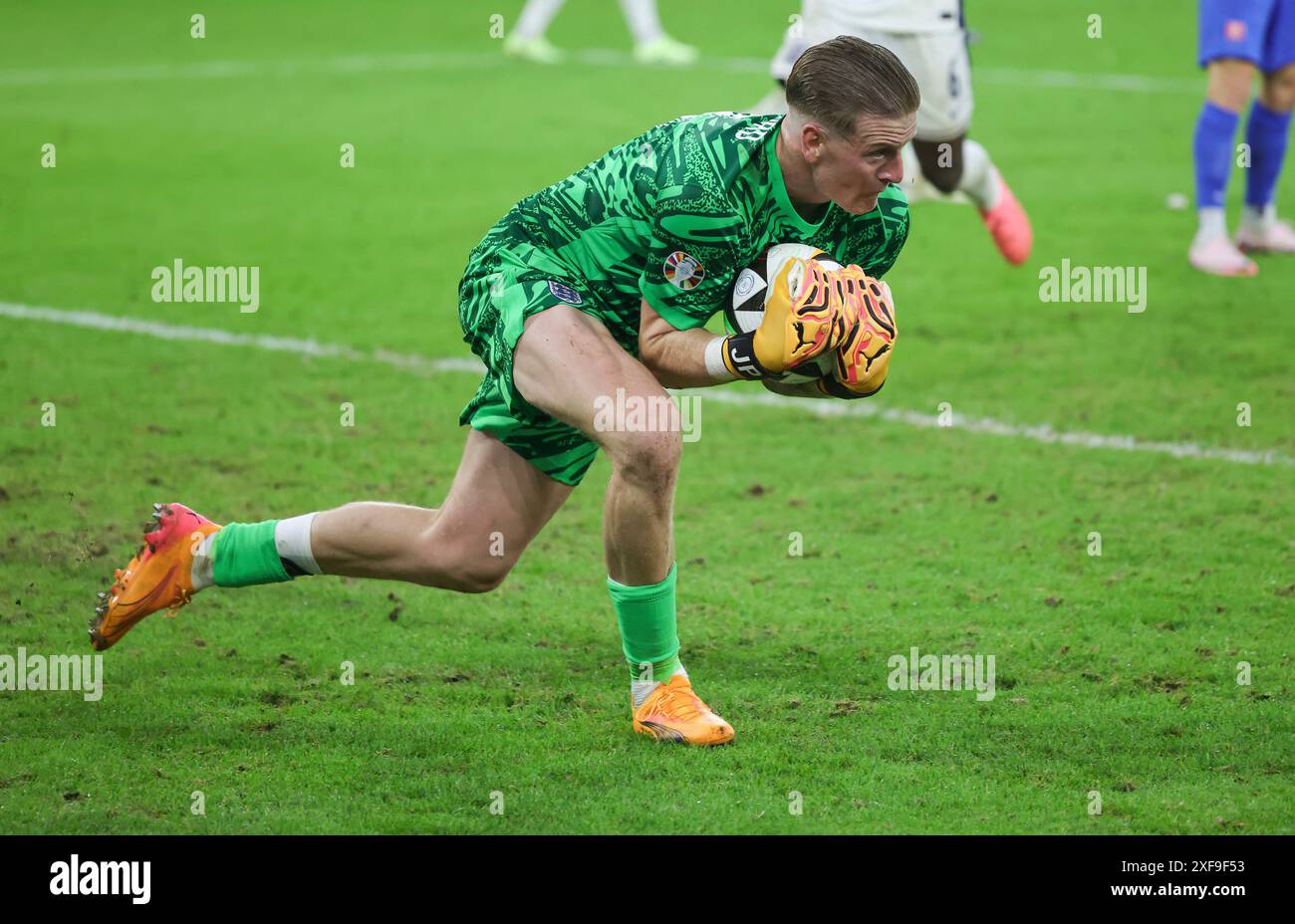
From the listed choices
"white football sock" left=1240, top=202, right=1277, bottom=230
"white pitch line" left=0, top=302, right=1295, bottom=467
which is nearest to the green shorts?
"white pitch line" left=0, top=302, right=1295, bottom=467

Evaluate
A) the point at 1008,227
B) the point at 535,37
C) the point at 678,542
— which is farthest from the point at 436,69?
the point at 678,542

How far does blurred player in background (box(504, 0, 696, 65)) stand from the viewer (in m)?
15.9

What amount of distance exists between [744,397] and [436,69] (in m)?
9.14

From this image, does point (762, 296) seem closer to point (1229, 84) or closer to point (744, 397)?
point (744, 397)

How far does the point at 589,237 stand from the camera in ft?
14.6

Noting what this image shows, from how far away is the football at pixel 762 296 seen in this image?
4.14 meters

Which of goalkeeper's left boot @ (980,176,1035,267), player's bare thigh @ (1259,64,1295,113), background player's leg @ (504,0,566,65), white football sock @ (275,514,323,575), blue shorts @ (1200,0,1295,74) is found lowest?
white football sock @ (275,514,323,575)

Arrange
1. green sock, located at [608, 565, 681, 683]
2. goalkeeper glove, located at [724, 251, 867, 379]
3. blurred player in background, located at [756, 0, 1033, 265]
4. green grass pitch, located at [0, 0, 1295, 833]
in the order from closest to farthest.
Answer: goalkeeper glove, located at [724, 251, 867, 379] < green grass pitch, located at [0, 0, 1295, 833] < green sock, located at [608, 565, 681, 683] < blurred player in background, located at [756, 0, 1033, 265]

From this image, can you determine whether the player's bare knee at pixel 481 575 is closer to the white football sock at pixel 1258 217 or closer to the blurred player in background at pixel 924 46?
the blurred player in background at pixel 924 46

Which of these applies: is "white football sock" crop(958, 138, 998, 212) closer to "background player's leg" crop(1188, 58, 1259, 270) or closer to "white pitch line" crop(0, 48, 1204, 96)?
"background player's leg" crop(1188, 58, 1259, 270)

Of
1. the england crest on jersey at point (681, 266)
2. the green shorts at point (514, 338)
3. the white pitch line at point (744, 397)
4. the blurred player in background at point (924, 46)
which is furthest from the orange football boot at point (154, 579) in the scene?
the blurred player in background at point (924, 46)

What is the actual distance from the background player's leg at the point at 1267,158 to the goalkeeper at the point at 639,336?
5720mm

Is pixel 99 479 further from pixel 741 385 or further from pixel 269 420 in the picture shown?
pixel 741 385

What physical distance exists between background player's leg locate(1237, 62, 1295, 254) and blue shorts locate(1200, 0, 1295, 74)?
9 centimetres
